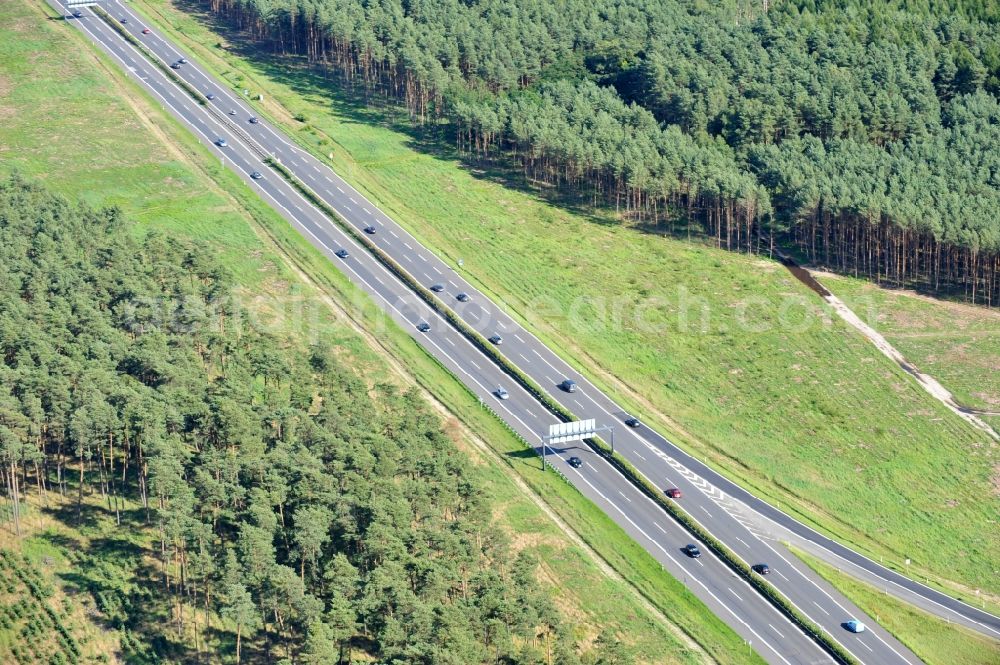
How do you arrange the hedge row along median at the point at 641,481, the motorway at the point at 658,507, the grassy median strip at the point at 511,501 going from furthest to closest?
the motorway at the point at 658,507
the hedge row along median at the point at 641,481
the grassy median strip at the point at 511,501

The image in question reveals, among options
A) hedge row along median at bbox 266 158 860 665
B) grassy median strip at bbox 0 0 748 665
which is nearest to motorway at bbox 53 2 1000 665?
hedge row along median at bbox 266 158 860 665

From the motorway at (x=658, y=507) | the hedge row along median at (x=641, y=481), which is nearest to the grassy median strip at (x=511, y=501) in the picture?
the motorway at (x=658, y=507)

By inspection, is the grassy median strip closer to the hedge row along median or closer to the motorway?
the motorway

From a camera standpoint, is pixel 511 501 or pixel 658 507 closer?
pixel 511 501

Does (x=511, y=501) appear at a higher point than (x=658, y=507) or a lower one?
higher

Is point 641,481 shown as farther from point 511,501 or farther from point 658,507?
point 511,501

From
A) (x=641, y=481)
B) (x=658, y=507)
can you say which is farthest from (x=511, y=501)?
(x=658, y=507)

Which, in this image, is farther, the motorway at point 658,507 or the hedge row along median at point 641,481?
the motorway at point 658,507

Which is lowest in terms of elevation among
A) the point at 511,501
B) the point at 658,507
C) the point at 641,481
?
the point at 658,507

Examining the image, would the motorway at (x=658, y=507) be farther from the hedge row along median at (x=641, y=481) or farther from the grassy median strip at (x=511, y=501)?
the grassy median strip at (x=511, y=501)
